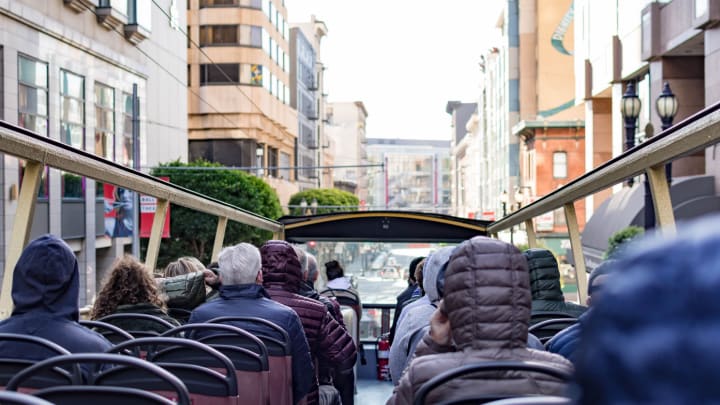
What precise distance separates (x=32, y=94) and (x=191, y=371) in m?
28.8

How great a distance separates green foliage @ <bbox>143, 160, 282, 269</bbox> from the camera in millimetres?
45938

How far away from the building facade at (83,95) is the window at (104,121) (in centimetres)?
4

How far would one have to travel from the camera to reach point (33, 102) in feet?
100

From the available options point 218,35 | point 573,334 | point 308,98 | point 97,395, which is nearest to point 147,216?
point 573,334

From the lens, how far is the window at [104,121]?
122 ft

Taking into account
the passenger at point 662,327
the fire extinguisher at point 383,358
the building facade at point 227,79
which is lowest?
the fire extinguisher at point 383,358

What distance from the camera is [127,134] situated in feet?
134

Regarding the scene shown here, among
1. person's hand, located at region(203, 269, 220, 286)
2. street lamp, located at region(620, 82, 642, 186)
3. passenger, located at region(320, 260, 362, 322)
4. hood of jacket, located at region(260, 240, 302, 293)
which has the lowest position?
passenger, located at region(320, 260, 362, 322)

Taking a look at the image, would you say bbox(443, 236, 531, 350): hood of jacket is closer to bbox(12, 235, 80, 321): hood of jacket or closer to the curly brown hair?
→ bbox(12, 235, 80, 321): hood of jacket

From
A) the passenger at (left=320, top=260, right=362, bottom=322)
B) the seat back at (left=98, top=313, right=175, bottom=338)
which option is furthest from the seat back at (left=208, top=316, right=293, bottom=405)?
the passenger at (left=320, top=260, right=362, bottom=322)

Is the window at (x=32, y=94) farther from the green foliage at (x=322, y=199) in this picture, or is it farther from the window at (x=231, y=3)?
the green foliage at (x=322, y=199)

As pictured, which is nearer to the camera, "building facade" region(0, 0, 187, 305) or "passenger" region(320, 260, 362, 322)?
"passenger" region(320, 260, 362, 322)

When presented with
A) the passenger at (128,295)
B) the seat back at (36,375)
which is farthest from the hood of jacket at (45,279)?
the passenger at (128,295)

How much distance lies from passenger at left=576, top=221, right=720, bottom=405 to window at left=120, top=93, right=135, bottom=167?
4038cm
